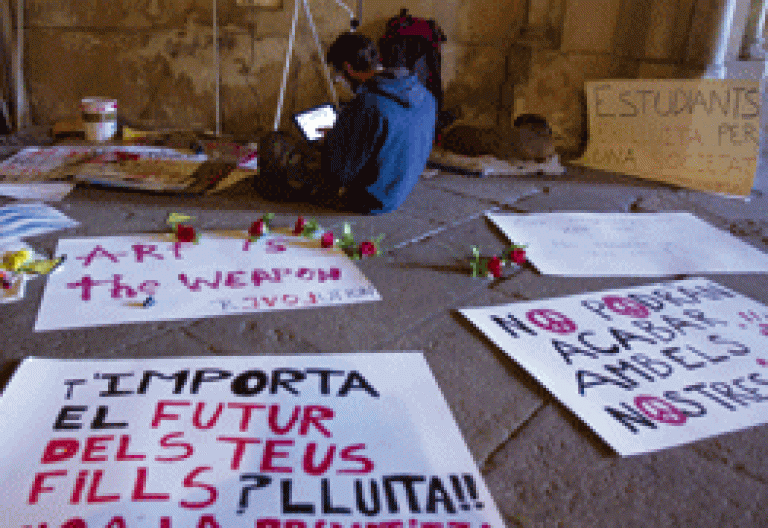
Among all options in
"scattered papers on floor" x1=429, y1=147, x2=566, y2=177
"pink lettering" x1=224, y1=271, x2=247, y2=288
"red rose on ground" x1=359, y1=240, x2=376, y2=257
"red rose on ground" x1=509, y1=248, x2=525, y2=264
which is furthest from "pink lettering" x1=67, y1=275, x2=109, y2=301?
"scattered papers on floor" x1=429, y1=147, x2=566, y2=177

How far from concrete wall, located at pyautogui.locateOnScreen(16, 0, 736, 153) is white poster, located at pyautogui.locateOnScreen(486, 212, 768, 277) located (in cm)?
180

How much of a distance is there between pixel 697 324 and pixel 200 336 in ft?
4.32

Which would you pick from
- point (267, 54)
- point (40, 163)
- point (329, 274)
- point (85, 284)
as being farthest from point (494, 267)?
point (267, 54)

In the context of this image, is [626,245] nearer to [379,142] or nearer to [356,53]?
[379,142]

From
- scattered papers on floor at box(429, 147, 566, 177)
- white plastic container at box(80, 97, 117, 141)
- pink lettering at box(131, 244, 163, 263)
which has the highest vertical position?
white plastic container at box(80, 97, 117, 141)

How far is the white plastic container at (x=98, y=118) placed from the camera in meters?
3.52

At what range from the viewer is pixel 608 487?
112 cm

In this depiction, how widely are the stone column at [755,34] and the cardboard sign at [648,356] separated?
2.60m

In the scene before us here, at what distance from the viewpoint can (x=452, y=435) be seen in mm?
1203

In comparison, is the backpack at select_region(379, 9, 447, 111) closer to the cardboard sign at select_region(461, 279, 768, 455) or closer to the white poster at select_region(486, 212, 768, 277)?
the white poster at select_region(486, 212, 768, 277)

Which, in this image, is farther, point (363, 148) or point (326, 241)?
point (363, 148)

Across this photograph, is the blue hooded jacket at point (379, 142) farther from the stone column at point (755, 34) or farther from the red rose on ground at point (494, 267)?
the stone column at point (755, 34)

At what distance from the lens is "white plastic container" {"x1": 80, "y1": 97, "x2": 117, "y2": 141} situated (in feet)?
11.5

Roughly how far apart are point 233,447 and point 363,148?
5.42 ft
